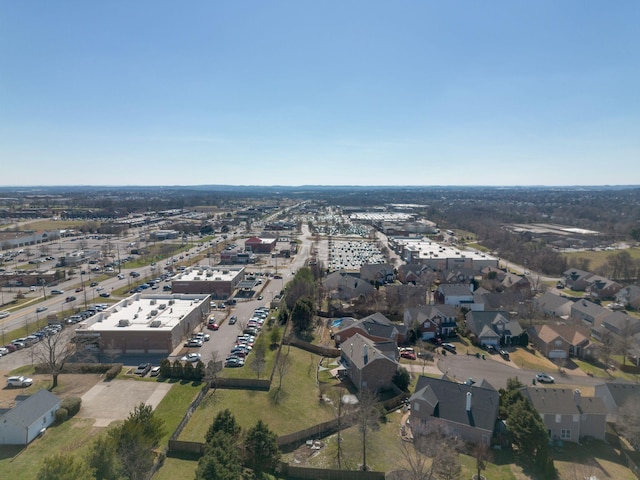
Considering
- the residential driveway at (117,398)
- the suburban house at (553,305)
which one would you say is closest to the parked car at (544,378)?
the suburban house at (553,305)

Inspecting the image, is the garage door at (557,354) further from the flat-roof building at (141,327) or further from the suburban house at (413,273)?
the flat-roof building at (141,327)

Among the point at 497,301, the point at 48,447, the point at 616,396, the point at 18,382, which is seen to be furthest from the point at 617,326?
the point at 18,382

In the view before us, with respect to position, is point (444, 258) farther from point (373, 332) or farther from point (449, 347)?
point (373, 332)

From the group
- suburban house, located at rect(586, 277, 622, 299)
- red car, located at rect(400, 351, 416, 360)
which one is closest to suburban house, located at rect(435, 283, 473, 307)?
red car, located at rect(400, 351, 416, 360)

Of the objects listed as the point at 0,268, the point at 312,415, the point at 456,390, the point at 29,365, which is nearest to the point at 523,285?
the point at 456,390

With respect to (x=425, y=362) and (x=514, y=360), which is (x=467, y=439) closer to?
(x=425, y=362)
